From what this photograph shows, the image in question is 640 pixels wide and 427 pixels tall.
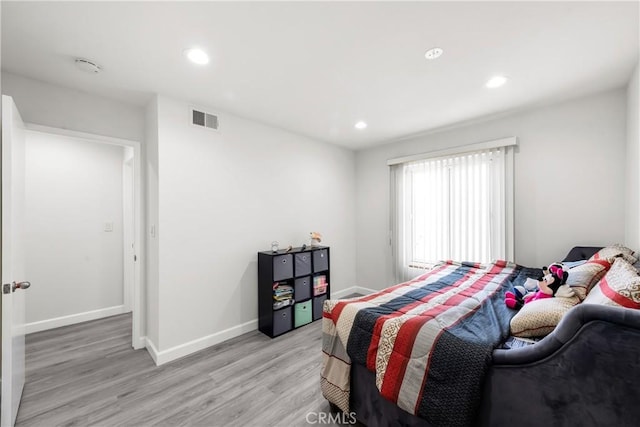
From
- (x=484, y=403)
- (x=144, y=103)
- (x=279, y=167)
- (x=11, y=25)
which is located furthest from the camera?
(x=279, y=167)

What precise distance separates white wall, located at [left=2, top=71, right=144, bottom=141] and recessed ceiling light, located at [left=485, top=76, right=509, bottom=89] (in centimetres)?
344

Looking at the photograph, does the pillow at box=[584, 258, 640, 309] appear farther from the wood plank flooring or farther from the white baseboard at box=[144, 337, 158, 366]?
the white baseboard at box=[144, 337, 158, 366]

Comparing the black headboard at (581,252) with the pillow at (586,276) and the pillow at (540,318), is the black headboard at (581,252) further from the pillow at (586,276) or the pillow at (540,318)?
the pillow at (540,318)

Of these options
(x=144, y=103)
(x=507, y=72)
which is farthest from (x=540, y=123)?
(x=144, y=103)

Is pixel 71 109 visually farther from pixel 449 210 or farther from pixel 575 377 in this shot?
pixel 449 210

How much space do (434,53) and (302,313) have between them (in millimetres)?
2982

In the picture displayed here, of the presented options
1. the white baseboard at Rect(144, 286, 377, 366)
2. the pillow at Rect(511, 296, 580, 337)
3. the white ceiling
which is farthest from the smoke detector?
the pillow at Rect(511, 296, 580, 337)

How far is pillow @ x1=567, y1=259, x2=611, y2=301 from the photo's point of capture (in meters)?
1.62

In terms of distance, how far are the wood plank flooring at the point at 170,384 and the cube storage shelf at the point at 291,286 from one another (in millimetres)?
223

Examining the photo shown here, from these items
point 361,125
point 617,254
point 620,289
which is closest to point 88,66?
point 361,125

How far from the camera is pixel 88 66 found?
1979 millimetres

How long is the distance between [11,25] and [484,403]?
339 centimetres

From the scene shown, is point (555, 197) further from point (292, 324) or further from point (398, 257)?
point (292, 324)

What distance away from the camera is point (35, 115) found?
2.19 meters
